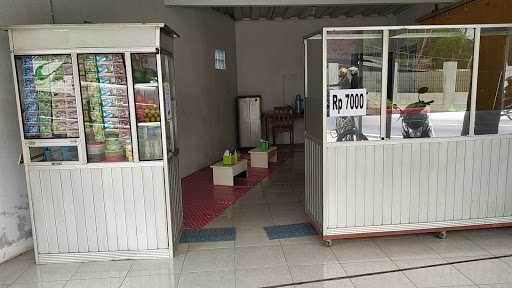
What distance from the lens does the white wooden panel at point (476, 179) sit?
393cm

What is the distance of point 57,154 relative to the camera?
362 cm

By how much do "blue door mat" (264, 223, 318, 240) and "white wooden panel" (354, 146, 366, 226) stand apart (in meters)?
0.62

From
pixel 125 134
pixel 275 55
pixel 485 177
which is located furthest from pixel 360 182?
pixel 275 55

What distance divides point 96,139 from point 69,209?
29.0 inches

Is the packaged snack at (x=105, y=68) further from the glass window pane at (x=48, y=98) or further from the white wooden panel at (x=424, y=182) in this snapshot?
the white wooden panel at (x=424, y=182)

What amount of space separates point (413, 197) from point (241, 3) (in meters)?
4.45

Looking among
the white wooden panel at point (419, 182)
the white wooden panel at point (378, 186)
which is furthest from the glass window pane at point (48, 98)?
the white wooden panel at point (378, 186)

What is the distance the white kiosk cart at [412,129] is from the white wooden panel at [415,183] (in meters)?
0.01

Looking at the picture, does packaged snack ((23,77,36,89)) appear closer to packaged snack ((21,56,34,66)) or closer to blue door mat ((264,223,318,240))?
packaged snack ((21,56,34,66))

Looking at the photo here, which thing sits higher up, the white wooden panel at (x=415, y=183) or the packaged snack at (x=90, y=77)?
the packaged snack at (x=90, y=77)

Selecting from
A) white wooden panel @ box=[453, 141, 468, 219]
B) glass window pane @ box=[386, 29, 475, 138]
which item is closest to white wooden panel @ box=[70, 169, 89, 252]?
glass window pane @ box=[386, 29, 475, 138]

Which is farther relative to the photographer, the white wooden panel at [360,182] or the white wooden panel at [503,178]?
the white wooden panel at [503,178]

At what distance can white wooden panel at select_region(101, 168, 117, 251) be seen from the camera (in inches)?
141

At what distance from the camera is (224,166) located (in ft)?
21.1
